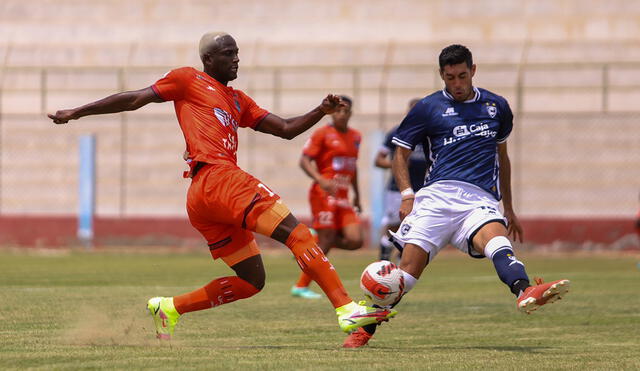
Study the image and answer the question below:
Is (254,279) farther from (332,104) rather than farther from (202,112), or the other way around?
(332,104)

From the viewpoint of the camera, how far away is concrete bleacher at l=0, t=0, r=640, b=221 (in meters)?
25.6

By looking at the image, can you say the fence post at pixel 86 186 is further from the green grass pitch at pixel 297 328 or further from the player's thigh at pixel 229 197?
the player's thigh at pixel 229 197

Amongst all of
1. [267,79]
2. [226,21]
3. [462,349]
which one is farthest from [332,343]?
[226,21]

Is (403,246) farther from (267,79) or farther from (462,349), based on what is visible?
(267,79)

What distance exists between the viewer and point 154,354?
7512mm

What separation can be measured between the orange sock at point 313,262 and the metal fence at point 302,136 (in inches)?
663

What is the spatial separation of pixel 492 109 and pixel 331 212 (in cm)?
620

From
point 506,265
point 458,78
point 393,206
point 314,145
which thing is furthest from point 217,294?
point 393,206

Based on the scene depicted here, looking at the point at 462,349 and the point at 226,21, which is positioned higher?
the point at 226,21

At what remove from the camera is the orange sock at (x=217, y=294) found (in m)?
8.38

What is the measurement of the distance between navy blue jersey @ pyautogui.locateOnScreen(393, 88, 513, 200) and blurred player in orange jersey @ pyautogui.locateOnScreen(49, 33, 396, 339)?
2.19 ft

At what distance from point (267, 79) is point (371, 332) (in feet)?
62.7

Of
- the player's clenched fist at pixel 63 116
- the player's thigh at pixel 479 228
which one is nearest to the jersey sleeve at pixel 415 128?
the player's thigh at pixel 479 228

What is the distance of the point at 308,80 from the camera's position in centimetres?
2691
